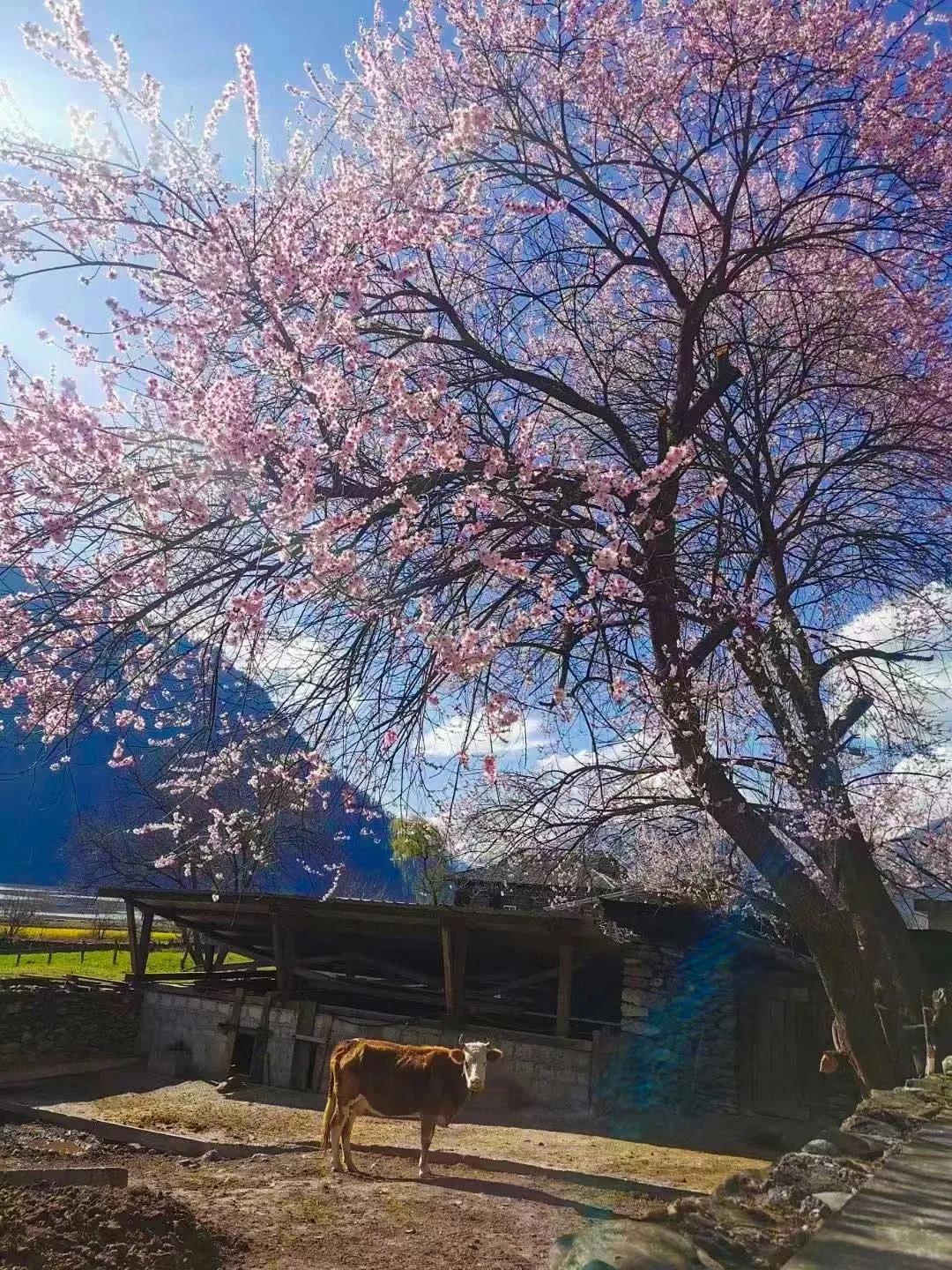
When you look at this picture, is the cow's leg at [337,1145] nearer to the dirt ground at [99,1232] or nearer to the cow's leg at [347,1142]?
the cow's leg at [347,1142]

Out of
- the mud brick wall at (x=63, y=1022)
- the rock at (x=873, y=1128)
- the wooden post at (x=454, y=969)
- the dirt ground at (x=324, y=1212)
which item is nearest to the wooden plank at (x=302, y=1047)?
the wooden post at (x=454, y=969)

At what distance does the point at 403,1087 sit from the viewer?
855 cm

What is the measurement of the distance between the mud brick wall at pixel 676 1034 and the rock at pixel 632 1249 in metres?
10.1

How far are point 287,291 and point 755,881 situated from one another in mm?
10994

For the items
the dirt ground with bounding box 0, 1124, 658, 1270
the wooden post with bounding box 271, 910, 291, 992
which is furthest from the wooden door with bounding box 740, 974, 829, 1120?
the wooden post with bounding box 271, 910, 291, 992

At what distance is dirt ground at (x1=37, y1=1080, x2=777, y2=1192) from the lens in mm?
9219

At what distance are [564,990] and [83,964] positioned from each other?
2156 centimetres

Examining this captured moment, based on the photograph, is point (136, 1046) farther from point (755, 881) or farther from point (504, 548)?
point (504, 548)

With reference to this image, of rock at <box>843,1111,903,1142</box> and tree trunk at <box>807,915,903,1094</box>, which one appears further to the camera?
tree trunk at <box>807,915,903,1094</box>

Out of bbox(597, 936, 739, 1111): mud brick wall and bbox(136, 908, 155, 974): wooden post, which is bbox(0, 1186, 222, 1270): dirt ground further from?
bbox(136, 908, 155, 974): wooden post

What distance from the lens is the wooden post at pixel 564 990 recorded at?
13016 mm

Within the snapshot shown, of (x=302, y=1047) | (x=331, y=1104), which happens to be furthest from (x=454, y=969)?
(x=331, y=1104)

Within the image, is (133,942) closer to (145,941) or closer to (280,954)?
(145,941)

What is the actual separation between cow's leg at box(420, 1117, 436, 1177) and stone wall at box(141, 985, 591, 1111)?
14.0 ft
